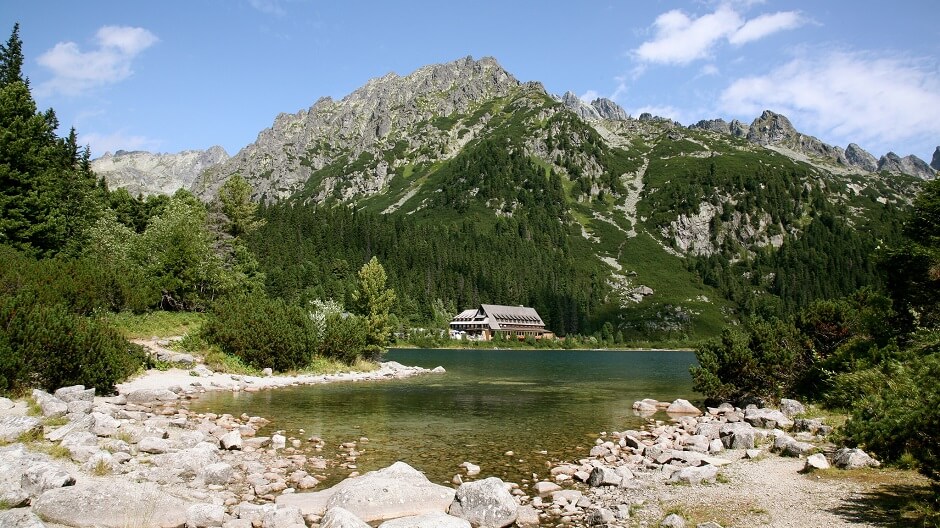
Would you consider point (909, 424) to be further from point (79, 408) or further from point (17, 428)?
point (79, 408)

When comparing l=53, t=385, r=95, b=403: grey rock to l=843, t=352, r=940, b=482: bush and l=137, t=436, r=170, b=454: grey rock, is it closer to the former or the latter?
l=137, t=436, r=170, b=454: grey rock

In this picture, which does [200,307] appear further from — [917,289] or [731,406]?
[917,289]

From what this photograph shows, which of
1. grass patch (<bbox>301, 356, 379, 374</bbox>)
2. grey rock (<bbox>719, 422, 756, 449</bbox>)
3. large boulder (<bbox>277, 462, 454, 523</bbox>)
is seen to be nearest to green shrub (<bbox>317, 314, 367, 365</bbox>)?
grass patch (<bbox>301, 356, 379, 374</bbox>)

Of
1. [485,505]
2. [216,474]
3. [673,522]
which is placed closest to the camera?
[673,522]

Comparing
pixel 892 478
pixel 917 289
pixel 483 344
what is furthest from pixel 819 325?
pixel 483 344

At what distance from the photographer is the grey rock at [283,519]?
12.3 metres

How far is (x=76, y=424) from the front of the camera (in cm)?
1778

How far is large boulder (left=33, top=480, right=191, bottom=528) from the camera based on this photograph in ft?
35.5

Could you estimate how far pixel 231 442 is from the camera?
20.6m

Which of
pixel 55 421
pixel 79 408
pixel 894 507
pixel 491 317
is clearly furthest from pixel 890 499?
pixel 491 317

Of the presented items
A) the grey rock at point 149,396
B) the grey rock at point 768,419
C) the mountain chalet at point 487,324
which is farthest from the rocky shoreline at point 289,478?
the mountain chalet at point 487,324

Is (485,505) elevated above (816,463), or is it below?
below

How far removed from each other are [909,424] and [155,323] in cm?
5406

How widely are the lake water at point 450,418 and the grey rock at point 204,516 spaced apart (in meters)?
5.46
